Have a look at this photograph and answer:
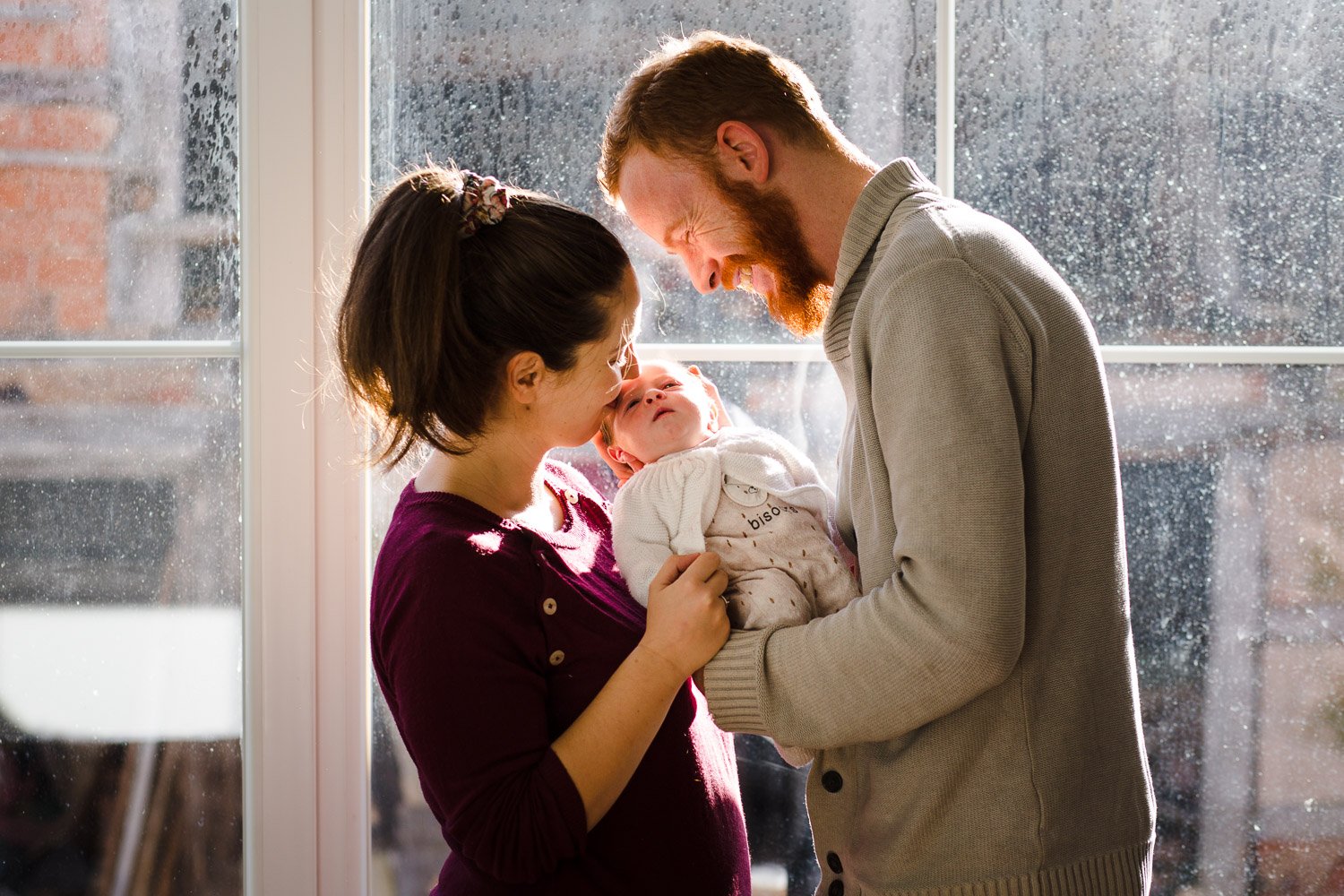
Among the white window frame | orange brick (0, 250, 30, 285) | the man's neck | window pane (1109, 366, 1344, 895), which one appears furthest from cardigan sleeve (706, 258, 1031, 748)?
orange brick (0, 250, 30, 285)

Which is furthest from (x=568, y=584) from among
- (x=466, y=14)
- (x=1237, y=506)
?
(x=1237, y=506)

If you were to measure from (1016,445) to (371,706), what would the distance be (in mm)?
1180

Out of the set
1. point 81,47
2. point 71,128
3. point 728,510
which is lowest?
point 728,510

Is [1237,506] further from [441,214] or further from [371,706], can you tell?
[371,706]

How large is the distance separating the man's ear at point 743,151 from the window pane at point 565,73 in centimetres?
41

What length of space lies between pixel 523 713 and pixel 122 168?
3.82ft

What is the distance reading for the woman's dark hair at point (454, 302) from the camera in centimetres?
133

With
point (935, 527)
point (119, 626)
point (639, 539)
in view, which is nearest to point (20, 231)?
point (119, 626)

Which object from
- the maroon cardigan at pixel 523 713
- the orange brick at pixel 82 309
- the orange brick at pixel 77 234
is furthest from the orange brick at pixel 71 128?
the maroon cardigan at pixel 523 713

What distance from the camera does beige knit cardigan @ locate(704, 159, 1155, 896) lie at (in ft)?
3.70

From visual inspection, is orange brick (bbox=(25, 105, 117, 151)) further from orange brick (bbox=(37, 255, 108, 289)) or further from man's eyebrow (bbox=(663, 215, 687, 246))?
man's eyebrow (bbox=(663, 215, 687, 246))

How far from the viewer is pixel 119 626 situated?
1.83m

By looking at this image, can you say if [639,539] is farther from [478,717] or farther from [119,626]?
[119,626]

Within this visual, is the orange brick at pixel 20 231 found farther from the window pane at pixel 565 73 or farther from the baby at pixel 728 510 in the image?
the baby at pixel 728 510
